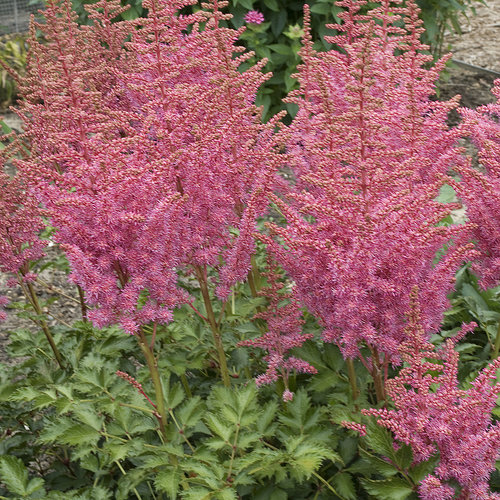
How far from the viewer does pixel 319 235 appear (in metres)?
2.13

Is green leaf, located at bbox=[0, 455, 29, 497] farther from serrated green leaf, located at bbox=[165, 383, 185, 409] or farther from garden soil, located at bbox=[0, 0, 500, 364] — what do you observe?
garden soil, located at bbox=[0, 0, 500, 364]

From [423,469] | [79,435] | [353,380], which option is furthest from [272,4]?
[423,469]

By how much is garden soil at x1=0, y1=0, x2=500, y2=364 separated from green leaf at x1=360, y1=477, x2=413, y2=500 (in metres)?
2.59

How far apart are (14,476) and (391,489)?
3.92 feet

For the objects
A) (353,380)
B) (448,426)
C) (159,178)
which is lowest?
(353,380)

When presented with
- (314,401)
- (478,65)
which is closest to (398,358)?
(314,401)

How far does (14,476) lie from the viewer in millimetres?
2357

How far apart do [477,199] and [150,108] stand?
1096 millimetres

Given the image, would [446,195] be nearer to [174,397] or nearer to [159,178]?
[174,397]

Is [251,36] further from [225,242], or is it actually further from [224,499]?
[224,499]

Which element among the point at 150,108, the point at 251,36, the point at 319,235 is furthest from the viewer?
the point at 251,36

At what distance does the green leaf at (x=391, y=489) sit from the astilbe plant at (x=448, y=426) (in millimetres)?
48

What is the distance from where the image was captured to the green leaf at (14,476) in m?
2.32

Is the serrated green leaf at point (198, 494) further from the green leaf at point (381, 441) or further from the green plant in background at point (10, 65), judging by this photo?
the green plant in background at point (10, 65)
